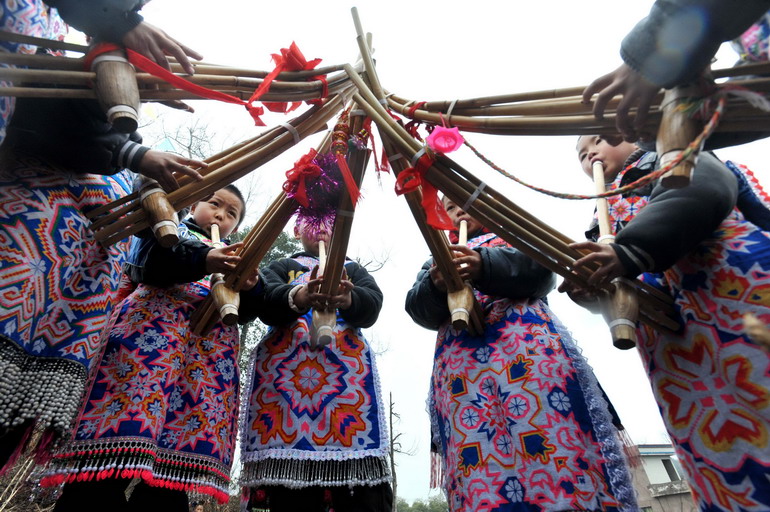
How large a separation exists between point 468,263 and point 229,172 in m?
0.80

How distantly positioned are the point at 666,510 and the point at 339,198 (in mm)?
9398

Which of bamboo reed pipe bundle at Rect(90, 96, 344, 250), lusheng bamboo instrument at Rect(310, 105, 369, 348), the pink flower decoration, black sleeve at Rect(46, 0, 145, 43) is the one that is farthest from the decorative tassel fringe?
black sleeve at Rect(46, 0, 145, 43)

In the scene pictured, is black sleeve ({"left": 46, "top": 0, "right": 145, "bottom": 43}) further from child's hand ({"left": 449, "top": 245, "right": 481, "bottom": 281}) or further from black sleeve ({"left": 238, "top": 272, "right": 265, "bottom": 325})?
child's hand ({"left": 449, "top": 245, "right": 481, "bottom": 281})

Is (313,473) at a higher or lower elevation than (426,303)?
lower

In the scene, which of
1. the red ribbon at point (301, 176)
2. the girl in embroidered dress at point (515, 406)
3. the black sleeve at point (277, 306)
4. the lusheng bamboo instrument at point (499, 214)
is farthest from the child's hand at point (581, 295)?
the black sleeve at point (277, 306)

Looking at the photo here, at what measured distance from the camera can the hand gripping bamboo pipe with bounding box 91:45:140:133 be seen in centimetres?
117

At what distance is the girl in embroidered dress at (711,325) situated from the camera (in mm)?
1004

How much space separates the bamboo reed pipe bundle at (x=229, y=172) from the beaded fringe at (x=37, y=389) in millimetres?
348

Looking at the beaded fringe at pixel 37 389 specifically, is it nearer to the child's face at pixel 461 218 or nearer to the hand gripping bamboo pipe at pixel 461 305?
the hand gripping bamboo pipe at pixel 461 305

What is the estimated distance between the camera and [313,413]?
5.72 ft

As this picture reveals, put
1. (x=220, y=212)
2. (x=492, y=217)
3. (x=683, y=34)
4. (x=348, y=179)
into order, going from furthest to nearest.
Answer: (x=220, y=212) → (x=348, y=179) → (x=492, y=217) → (x=683, y=34)

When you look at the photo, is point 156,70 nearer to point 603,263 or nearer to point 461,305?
point 461,305

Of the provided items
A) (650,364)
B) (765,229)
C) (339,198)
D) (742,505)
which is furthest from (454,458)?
(765,229)

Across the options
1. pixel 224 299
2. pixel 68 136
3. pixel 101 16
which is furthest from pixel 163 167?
pixel 224 299
